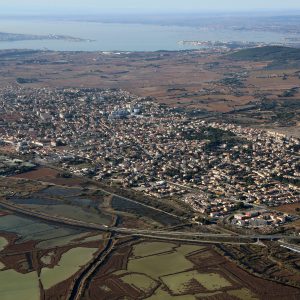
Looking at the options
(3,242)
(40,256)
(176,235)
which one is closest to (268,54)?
(176,235)

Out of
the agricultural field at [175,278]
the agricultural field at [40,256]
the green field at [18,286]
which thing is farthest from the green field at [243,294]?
the green field at [18,286]

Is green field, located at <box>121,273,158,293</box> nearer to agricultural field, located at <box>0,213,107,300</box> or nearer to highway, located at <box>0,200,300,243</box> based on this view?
agricultural field, located at <box>0,213,107,300</box>

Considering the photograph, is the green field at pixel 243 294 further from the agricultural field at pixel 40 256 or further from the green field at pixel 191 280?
the agricultural field at pixel 40 256

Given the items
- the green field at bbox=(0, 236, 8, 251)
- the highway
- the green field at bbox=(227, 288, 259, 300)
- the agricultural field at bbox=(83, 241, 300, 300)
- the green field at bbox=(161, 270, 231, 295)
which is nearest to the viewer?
the green field at bbox=(227, 288, 259, 300)

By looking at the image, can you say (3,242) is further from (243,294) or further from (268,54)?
(268,54)

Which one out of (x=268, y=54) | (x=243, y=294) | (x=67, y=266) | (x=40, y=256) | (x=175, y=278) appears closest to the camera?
(x=243, y=294)

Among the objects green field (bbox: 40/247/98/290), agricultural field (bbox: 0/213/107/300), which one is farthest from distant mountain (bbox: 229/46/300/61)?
green field (bbox: 40/247/98/290)
